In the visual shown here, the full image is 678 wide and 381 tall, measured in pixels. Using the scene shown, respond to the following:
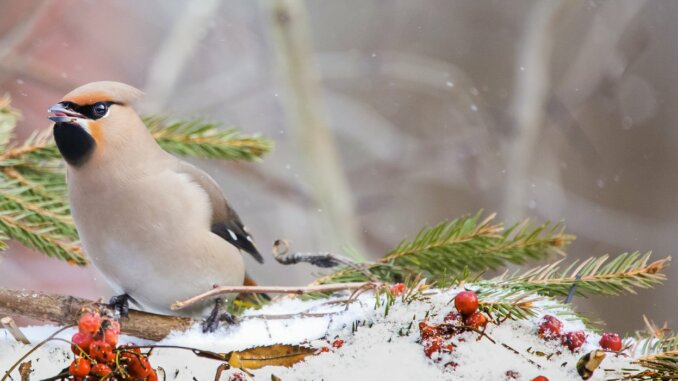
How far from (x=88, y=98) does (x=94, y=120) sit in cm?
4

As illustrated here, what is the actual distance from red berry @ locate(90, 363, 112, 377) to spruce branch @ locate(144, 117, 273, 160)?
809 millimetres

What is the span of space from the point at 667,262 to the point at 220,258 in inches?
28.6

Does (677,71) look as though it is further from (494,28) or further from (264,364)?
(264,364)

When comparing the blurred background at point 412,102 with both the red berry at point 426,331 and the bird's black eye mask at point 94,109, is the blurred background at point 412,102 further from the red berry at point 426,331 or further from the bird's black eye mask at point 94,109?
the red berry at point 426,331

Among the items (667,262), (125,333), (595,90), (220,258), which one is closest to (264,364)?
(125,333)

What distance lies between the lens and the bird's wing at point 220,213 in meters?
1.53

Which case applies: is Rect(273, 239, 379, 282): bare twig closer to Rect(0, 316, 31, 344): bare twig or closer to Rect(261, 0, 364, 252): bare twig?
Rect(0, 316, 31, 344): bare twig

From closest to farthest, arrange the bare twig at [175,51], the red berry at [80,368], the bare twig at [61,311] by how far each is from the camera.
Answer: the red berry at [80,368] < the bare twig at [61,311] < the bare twig at [175,51]

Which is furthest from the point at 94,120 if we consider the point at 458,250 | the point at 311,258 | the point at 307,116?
the point at 307,116

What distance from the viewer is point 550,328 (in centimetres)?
108

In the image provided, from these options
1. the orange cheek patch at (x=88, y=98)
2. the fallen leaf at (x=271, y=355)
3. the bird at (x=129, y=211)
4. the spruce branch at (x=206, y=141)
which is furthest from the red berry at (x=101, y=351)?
the spruce branch at (x=206, y=141)

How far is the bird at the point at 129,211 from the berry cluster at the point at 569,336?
1.90 ft

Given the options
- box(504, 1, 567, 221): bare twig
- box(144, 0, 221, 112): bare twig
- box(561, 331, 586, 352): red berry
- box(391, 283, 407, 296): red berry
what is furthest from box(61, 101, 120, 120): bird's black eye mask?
box(504, 1, 567, 221): bare twig

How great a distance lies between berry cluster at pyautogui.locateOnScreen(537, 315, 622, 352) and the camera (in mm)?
1063
